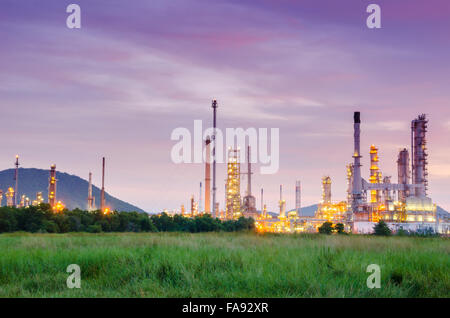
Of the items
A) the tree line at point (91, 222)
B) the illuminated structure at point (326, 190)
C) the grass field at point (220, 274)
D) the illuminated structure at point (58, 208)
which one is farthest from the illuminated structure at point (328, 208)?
the grass field at point (220, 274)

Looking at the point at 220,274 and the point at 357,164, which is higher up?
the point at 357,164

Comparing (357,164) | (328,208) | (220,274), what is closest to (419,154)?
(357,164)

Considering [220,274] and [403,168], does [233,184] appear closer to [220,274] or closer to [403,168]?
[403,168]

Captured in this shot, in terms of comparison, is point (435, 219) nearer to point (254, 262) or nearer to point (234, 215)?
point (234, 215)

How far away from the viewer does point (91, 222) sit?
43375 millimetres

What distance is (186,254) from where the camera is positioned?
34.0 feet

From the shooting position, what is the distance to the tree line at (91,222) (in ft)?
128

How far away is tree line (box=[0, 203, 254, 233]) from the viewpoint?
3912 cm

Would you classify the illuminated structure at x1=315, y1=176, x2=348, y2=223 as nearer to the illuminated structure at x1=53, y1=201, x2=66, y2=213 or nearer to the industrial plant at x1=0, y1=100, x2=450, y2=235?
the industrial plant at x1=0, y1=100, x2=450, y2=235

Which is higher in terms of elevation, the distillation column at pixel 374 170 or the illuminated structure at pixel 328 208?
the distillation column at pixel 374 170

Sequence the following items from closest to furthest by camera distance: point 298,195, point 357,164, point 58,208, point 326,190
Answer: point 58,208 < point 357,164 < point 326,190 < point 298,195

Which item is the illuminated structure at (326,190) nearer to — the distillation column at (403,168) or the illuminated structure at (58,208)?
the distillation column at (403,168)
